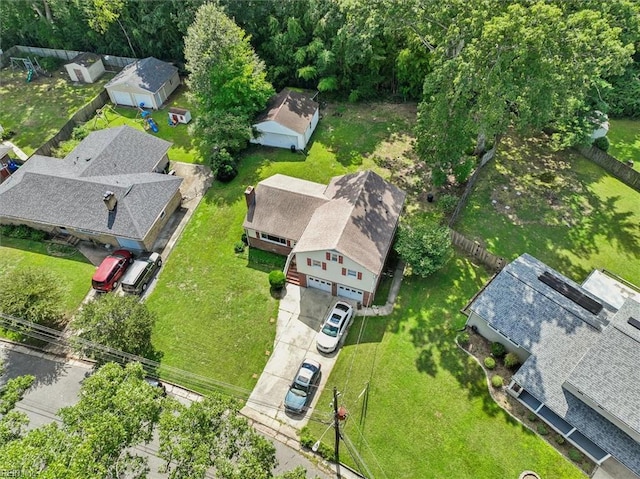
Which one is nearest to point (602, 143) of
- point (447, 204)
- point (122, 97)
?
point (447, 204)

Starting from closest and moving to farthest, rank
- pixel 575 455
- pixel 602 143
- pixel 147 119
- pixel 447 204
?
1. pixel 575 455
2. pixel 447 204
3. pixel 602 143
4. pixel 147 119

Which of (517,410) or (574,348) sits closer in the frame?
(574,348)

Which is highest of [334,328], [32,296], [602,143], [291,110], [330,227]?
[602,143]

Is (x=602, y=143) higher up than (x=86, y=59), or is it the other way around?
(x=602, y=143)

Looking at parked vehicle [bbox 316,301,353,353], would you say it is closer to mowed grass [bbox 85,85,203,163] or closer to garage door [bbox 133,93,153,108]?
mowed grass [bbox 85,85,203,163]

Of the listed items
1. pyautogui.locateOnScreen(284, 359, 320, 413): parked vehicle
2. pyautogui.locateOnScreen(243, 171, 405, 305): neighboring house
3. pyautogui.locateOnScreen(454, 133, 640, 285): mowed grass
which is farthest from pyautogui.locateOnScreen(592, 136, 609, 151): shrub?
pyautogui.locateOnScreen(284, 359, 320, 413): parked vehicle

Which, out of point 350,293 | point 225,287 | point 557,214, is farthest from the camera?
point 557,214

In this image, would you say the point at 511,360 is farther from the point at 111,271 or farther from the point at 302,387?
the point at 111,271

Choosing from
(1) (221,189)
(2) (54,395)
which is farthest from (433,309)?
(2) (54,395)
